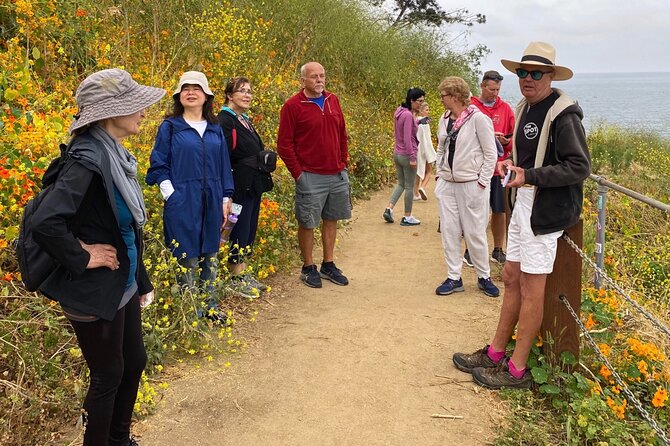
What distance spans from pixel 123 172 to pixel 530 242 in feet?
7.42

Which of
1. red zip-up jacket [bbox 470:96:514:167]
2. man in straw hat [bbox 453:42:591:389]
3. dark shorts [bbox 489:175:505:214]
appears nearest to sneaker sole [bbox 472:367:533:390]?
man in straw hat [bbox 453:42:591:389]

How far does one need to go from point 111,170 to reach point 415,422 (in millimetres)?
2124

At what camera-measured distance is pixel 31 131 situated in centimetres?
401

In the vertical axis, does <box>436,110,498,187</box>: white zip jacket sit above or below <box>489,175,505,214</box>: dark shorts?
above

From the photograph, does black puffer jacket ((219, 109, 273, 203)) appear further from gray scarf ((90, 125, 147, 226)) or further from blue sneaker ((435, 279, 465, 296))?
gray scarf ((90, 125, 147, 226))

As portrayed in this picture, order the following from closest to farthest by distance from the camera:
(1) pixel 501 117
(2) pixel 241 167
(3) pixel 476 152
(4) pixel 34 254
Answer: (4) pixel 34 254 < (2) pixel 241 167 < (3) pixel 476 152 < (1) pixel 501 117

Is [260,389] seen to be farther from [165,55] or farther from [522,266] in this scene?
[165,55]

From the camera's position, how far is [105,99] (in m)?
2.33

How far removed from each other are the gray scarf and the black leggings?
0.44 meters

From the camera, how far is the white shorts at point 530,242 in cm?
330

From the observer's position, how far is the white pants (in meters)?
4.98

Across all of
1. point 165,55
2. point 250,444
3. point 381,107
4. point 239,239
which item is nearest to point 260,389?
point 250,444

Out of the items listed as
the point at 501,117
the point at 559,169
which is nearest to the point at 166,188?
the point at 559,169

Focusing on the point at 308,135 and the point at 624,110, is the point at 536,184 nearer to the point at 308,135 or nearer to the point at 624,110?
the point at 308,135
